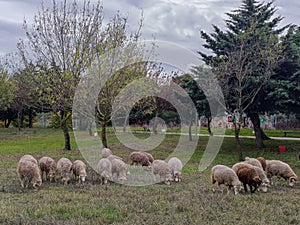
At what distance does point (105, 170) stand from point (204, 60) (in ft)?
40.3

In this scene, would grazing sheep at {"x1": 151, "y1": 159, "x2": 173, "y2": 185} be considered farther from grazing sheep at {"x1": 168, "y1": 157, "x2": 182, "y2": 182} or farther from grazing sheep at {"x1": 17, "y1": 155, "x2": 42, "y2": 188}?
grazing sheep at {"x1": 17, "y1": 155, "x2": 42, "y2": 188}

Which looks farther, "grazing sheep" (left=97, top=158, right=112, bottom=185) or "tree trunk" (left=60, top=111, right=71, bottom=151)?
"tree trunk" (left=60, top=111, right=71, bottom=151)

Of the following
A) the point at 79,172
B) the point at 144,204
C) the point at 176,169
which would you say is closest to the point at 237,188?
the point at 144,204

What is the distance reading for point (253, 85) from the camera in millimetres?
19344

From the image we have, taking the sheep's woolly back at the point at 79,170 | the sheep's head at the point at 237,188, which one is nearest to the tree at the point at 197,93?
the sheep's woolly back at the point at 79,170

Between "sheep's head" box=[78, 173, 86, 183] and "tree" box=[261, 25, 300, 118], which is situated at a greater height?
"tree" box=[261, 25, 300, 118]

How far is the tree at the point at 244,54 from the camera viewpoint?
17969 mm

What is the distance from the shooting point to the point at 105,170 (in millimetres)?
10898

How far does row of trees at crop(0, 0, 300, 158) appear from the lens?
17609 millimetres

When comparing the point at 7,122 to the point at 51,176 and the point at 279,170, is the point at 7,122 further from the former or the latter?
the point at 279,170

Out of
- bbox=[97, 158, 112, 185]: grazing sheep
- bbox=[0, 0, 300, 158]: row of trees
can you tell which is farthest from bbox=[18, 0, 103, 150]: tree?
bbox=[97, 158, 112, 185]: grazing sheep

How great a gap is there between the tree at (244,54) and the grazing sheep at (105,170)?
27.2 ft

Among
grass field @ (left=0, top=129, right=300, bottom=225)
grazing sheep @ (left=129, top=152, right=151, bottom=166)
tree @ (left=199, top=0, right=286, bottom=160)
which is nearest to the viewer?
grass field @ (left=0, top=129, right=300, bottom=225)

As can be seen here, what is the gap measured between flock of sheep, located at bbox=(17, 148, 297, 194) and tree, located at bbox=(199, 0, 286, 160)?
21.3ft
